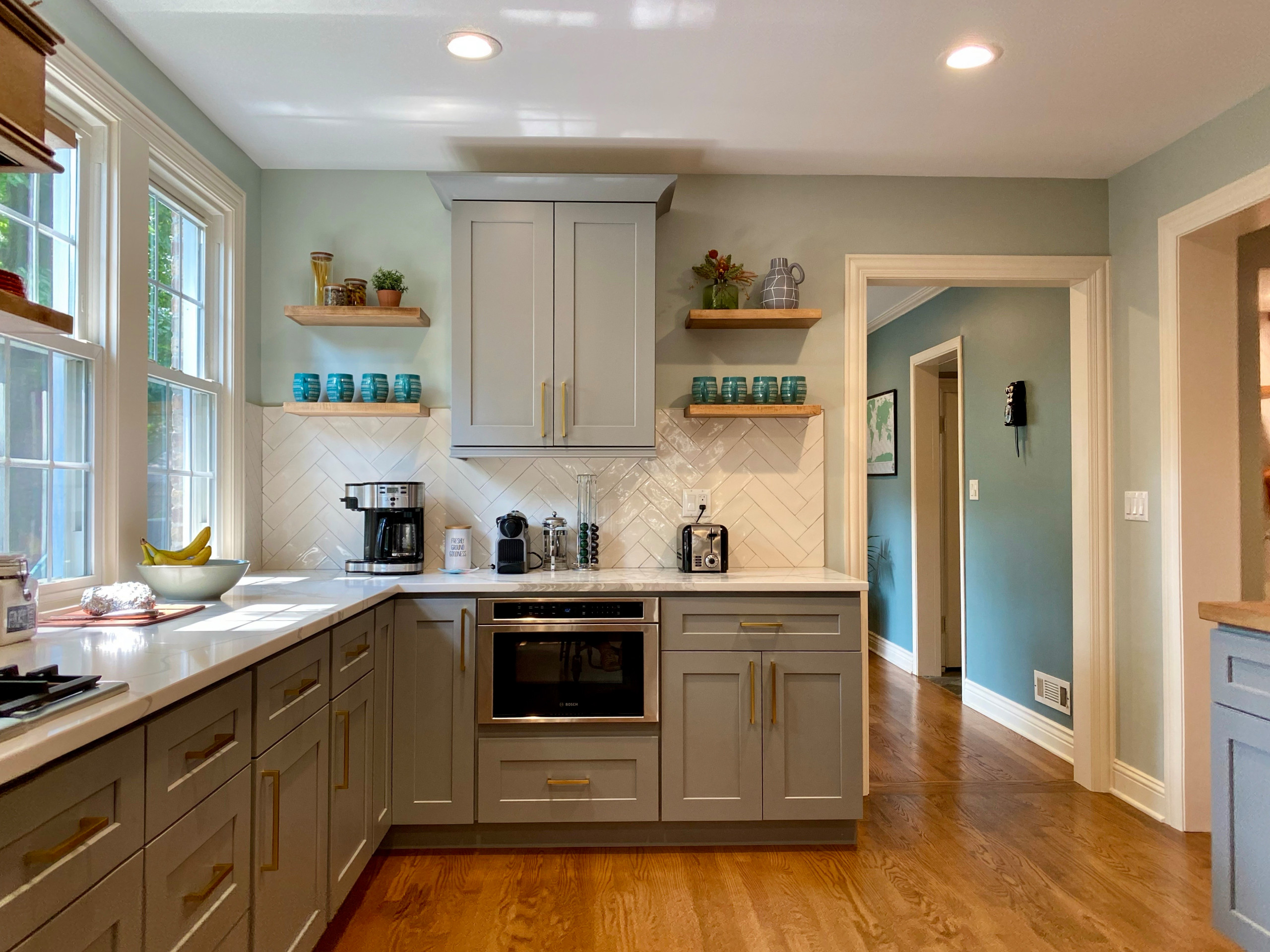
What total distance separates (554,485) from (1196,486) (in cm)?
236

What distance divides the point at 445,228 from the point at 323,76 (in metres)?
0.84

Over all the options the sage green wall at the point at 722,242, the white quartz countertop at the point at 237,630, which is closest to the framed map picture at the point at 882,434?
the sage green wall at the point at 722,242

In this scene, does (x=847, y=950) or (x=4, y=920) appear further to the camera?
(x=847, y=950)

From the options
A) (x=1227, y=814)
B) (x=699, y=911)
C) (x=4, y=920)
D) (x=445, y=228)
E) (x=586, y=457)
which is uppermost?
(x=445, y=228)

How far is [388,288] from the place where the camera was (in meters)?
3.18

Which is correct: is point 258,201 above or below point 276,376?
above

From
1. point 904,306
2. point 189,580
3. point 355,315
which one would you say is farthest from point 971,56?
point 904,306

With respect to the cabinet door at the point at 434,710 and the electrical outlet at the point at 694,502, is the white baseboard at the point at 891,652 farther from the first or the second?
the cabinet door at the point at 434,710

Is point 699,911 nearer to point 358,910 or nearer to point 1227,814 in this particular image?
point 358,910

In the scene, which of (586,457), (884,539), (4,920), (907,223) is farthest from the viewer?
(884,539)

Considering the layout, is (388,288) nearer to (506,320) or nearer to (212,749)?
(506,320)

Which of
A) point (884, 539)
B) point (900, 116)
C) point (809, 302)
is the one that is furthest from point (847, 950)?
point (884, 539)

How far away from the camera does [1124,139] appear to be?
2979 mm

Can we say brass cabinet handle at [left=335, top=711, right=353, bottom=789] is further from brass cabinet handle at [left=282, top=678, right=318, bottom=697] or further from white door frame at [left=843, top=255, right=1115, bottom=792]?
white door frame at [left=843, top=255, right=1115, bottom=792]
